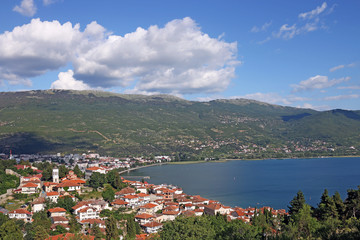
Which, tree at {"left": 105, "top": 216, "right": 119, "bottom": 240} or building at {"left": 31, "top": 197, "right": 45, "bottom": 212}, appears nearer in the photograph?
tree at {"left": 105, "top": 216, "right": 119, "bottom": 240}

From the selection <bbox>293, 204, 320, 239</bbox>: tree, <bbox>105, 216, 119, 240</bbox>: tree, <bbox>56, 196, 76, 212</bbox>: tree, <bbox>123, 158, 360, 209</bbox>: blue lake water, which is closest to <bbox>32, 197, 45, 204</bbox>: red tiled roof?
<bbox>56, 196, 76, 212</bbox>: tree

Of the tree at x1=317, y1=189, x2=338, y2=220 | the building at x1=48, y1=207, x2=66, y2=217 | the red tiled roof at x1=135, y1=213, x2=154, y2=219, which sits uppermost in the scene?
the tree at x1=317, y1=189, x2=338, y2=220

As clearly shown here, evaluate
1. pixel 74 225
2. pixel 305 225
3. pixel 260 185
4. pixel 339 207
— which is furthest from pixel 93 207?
pixel 260 185

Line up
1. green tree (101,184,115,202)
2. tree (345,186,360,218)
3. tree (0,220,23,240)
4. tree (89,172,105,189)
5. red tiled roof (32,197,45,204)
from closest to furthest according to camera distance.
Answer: tree (0,220,23,240), tree (345,186,360,218), red tiled roof (32,197,45,204), green tree (101,184,115,202), tree (89,172,105,189)

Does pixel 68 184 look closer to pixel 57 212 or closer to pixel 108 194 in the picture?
pixel 108 194

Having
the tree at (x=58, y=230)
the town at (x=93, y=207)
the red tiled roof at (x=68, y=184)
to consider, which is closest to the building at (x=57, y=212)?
the town at (x=93, y=207)

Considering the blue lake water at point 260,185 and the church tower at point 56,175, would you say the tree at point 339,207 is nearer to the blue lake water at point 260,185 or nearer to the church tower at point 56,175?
the blue lake water at point 260,185

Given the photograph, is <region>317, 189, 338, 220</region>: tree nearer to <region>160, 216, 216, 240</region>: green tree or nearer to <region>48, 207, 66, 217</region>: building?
<region>160, 216, 216, 240</region>: green tree

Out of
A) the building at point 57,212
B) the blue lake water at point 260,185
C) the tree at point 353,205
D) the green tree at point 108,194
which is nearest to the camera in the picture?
the tree at point 353,205

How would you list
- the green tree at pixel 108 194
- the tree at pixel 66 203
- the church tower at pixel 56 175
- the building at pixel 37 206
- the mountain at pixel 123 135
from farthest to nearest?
1. the mountain at pixel 123 135
2. the church tower at pixel 56 175
3. the green tree at pixel 108 194
4. the tree at pixel 66 203
5. the building at pixel 37 206
